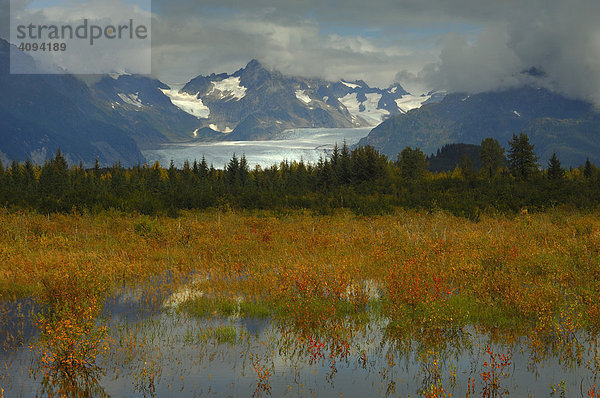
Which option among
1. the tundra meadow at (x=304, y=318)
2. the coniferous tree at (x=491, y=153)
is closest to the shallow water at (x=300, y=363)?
the tundra meadow at (x=304, y=318)

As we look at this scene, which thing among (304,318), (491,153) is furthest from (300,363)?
(491,153)

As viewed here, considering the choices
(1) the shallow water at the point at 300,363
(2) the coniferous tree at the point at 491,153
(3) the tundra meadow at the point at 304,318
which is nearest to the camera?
(1) the shallow water at the point at 300,363

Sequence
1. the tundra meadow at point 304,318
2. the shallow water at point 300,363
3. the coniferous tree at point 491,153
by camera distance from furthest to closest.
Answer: the coniferous tree at point 491,153
the tundra meadow at point 304,318
the shallow water at point 300,363

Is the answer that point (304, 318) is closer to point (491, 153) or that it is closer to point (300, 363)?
point (300, 363)

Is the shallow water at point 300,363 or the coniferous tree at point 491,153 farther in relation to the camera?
the coniferous tree at point 491,153

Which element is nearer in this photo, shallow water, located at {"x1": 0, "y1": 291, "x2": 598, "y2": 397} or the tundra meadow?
shallow water, located at {"x1": 0, "y1": 291, "x2": 598, "y2": 397}

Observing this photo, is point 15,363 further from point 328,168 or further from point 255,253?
point 328,168

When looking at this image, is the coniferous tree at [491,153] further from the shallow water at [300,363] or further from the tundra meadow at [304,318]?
the shallow water at [300,363]

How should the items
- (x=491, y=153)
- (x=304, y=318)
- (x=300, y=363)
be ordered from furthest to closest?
(x=491, y=153) → (x=304, y=318) → (x=300, y=363)

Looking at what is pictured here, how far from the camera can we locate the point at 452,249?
51.1ft

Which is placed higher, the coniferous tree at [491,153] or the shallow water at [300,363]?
the coniferous tree at [491,153]

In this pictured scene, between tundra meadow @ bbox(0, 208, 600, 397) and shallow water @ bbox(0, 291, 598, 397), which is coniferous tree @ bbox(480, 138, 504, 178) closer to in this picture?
tundra meadow @ bbox(0, 208, 600, 397)

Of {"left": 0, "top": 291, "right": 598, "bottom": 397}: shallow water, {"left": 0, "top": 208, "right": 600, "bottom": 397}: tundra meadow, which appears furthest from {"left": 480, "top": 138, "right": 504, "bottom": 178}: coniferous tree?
{"left": 0, "top": 291, "right": 598, "bottom": 397}: shallow water

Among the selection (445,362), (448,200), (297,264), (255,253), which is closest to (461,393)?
(445,362)
